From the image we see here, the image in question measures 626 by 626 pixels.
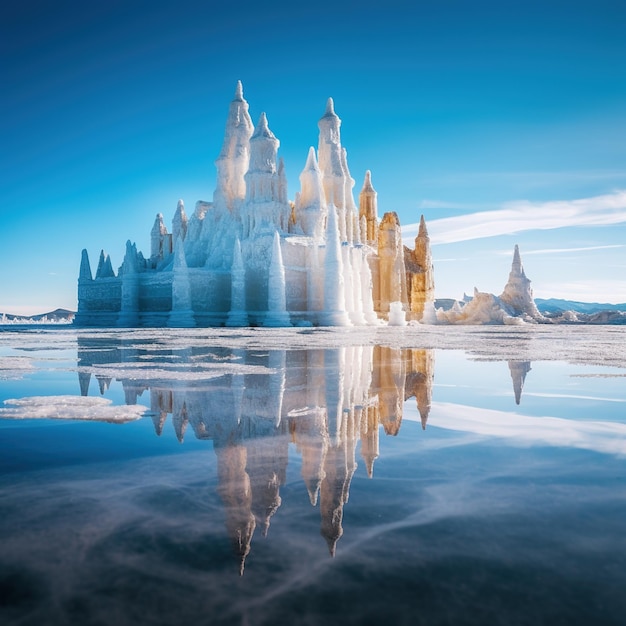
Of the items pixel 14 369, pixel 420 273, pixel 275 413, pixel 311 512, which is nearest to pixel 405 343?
pixel 14 369

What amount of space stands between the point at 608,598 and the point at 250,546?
3.43ft

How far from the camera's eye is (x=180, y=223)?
41.8 m

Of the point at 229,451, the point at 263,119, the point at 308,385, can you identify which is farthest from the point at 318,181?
the point at 229,451

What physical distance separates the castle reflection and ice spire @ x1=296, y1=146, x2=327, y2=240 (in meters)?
31.1

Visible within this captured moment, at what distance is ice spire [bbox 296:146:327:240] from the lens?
37.7 meters

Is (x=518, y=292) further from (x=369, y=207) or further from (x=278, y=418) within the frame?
(x=278, y=418)

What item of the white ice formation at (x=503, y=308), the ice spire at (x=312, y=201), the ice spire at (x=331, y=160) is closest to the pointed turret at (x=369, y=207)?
the ice spire at (x=331, y=160)

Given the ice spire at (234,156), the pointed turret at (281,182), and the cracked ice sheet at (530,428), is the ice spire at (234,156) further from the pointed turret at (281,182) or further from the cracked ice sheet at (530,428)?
the cracked ice sheet at (530,428)

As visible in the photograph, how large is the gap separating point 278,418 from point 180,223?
133 ft

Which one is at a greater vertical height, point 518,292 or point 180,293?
point 518,292

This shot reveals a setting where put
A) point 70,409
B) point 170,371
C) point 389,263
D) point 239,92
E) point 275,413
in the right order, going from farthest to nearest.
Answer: point 389,263 < point 239,92 < point 170,371 < point 70,409 < point 275,413

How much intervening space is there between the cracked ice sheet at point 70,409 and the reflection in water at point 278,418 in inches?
9.1

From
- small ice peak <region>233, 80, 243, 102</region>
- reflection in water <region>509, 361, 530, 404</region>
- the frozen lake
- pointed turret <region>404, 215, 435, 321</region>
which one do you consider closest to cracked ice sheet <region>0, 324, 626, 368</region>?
reflection in water <region>509, 361, 530, 404</region>

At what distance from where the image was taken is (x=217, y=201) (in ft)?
129
